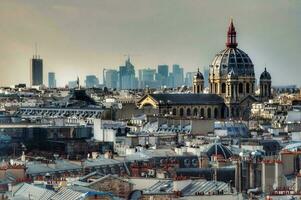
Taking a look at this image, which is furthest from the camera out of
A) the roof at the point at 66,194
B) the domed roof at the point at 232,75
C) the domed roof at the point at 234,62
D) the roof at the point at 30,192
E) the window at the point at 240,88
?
the domed roof at the point at 234,62

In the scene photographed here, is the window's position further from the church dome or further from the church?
the church dome

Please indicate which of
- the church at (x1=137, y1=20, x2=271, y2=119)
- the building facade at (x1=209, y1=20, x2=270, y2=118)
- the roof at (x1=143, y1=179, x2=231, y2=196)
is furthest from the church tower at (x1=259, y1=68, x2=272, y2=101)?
the roof at (x1=143, y1=179, x2=231, y2=196)

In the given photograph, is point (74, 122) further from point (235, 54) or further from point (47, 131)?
point (235, 54)

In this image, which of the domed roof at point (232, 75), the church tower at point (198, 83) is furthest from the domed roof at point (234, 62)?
the church tower at point (198, 83)

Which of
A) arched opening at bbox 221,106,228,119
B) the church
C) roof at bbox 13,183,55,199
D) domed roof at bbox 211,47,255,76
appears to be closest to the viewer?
roof at bbox 13,183,55,199

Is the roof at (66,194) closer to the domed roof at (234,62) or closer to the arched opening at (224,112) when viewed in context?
the arched opening at (224,112)

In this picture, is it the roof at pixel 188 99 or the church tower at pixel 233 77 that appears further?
the church tower at pixel 233 77

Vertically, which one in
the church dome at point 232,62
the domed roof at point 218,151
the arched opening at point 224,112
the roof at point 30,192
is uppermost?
the church dome at point 232,62

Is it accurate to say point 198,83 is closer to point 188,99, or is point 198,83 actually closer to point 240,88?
point 240,88
